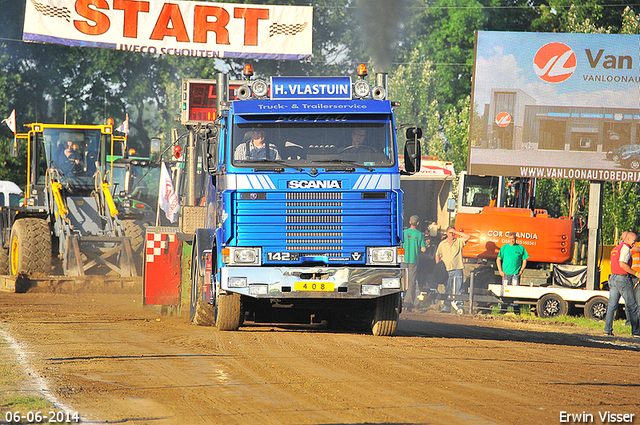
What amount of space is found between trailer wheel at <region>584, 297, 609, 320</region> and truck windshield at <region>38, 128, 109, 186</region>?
12481 mm

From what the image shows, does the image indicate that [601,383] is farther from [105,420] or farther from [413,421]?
[105,420]

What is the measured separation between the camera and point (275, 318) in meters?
12.7

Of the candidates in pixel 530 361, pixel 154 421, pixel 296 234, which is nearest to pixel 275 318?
pixel 296 234

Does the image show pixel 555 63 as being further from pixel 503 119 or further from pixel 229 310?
pixel 229 310

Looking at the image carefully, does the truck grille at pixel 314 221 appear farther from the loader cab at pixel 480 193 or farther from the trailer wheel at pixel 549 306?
the loader cab at pixel 480 193

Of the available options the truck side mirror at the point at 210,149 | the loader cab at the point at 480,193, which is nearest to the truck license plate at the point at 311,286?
the truck side mirror at the point at 210,149

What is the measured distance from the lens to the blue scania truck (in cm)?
1097

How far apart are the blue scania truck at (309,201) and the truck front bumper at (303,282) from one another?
0.04 ft

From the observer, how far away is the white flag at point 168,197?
19000mm

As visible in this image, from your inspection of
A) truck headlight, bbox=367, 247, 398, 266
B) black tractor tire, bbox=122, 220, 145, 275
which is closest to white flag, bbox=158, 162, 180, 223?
black tractor tire, bbox=122, 220, 145, 275

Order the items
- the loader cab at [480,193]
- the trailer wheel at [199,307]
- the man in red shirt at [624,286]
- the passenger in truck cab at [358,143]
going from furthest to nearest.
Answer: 1. the loader cab at [480,193]
2. the man in red shirt at [624,286]
3. the trailer wheel at [199,307]
4. the passenger in truck cab at [358,143]

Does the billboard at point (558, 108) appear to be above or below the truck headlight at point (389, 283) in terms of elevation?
above

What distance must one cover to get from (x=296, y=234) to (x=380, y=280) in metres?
1.30

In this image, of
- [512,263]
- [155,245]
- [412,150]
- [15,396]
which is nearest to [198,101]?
[155,245]
